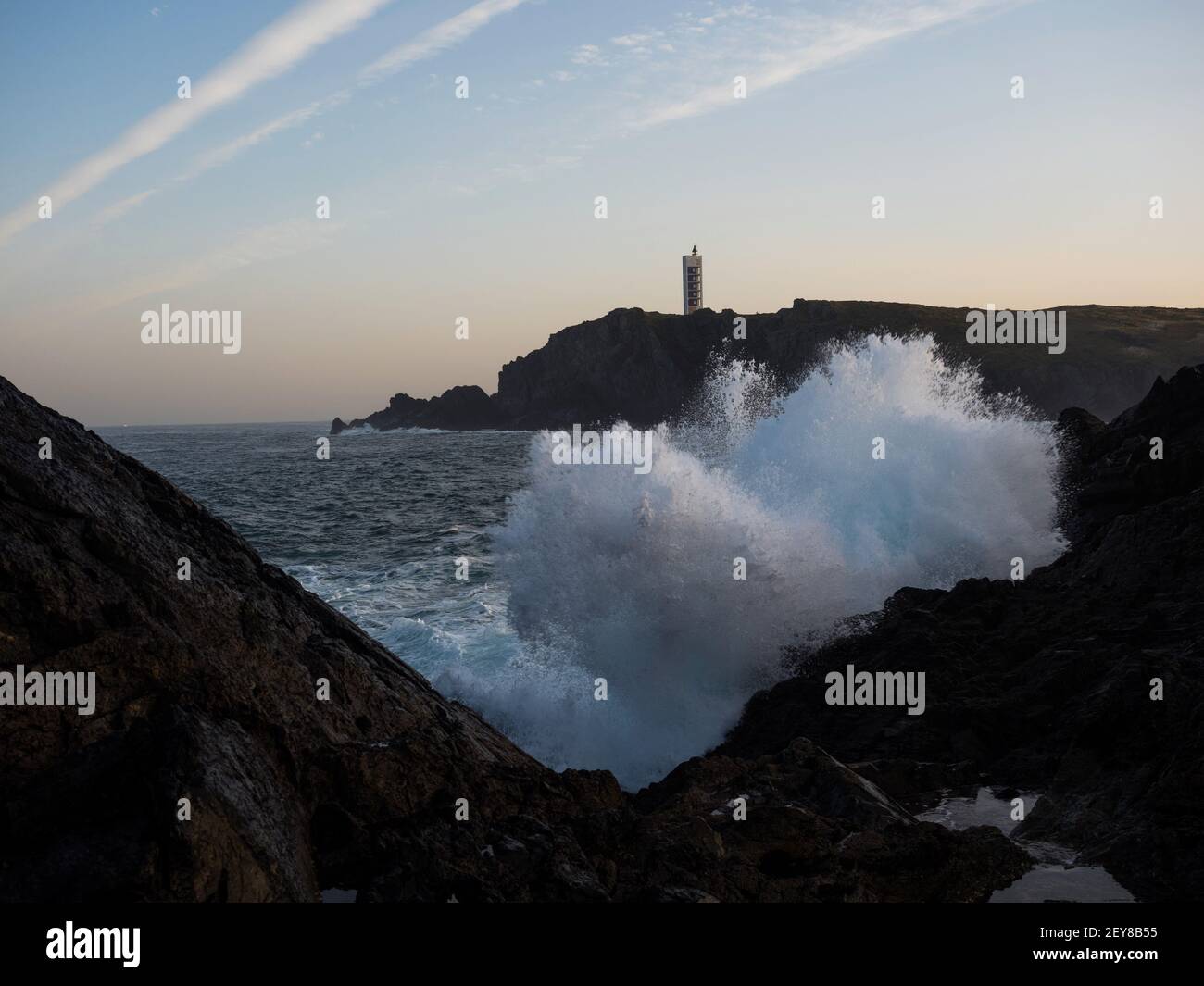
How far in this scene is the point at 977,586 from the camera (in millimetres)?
11758

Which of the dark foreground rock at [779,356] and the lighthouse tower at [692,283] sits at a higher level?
the lighthouse tower at [692,283]

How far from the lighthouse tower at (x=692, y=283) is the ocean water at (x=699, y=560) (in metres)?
91.1

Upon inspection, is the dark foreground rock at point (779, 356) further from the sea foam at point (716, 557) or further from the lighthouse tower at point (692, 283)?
the sea foam at point (716, 557)

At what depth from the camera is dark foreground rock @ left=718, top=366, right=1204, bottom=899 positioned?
646 cm

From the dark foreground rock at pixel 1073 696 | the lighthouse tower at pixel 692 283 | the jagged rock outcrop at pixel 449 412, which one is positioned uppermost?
the lighthouse tower at pixel 692 283

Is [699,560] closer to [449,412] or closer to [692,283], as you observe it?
[692,283]

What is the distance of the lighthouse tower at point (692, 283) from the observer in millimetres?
110562

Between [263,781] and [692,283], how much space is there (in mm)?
111744

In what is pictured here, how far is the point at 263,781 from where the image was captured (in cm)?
498

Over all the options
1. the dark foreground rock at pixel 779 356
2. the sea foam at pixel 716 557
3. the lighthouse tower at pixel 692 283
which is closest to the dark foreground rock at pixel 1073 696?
the sea foam at pixel 716 557

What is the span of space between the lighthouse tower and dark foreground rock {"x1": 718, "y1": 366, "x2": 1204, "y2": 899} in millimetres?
99751

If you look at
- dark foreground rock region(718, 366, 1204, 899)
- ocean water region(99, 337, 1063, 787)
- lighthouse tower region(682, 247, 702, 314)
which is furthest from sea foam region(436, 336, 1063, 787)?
lighthouse tower region(682, 247, 702, 314)

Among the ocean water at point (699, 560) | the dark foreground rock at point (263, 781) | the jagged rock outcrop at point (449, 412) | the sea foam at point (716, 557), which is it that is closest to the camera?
the dark foreground rock at point (263, 781)

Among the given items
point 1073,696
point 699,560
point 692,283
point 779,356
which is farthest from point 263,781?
point 692,283
